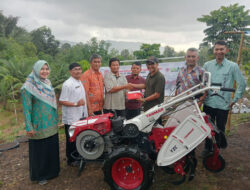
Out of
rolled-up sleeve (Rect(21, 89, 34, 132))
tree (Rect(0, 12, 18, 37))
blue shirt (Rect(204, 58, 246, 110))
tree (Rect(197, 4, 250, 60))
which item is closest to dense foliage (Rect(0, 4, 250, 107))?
tree (Rect(197, 4, 250, 60))

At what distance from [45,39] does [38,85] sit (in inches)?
1027

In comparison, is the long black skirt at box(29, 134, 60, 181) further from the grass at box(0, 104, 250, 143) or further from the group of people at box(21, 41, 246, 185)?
the grass at box(0, 104, 250, 143)

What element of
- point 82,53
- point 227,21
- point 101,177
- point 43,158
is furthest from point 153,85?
point 227,21

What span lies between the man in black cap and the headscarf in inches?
61.0

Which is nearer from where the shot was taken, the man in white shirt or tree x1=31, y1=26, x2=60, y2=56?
the man in white shirt

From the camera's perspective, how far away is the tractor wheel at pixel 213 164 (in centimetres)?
302

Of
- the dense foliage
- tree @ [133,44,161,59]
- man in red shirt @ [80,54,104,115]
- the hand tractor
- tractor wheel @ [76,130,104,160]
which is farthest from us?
tree @ [133,44,161,59]

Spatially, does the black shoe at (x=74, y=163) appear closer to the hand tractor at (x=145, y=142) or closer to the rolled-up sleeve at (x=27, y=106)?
the hand tractor at (x=145, y=142)

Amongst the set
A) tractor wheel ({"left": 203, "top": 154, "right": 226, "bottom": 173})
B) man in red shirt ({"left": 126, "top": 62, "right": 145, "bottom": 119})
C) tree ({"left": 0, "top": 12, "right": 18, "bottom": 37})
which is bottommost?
tractor wheel ({"left": 203, "top": 154, "right": 226, "bottom": 173})

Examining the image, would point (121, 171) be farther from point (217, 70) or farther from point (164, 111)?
point (217, 70)

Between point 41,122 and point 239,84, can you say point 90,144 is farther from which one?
point 239,84

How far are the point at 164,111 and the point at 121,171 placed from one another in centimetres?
107

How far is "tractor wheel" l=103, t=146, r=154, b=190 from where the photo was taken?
2.54 metres

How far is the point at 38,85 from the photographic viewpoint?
9.37ft
